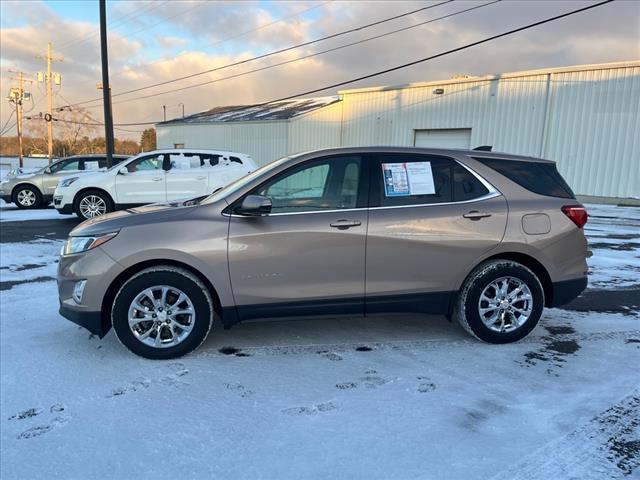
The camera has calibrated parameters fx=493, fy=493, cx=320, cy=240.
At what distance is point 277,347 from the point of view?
14.0ft

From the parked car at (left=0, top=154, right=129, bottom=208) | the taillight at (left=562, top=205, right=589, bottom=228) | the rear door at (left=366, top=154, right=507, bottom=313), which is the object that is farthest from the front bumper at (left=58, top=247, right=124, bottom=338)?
the parked car at (left=0, top=154, right=129, bottom=208)

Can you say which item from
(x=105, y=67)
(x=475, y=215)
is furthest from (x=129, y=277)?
(x=105, y=67)

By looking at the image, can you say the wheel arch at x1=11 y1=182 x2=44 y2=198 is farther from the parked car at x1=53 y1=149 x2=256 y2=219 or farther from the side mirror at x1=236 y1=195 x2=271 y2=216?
the side mirror at x1=236 y1=195 x2=271 y2=216

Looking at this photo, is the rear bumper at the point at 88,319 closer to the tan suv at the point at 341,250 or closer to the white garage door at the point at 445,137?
the tan suv at the point at 341,250

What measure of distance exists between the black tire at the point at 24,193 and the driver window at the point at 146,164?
19.6 ft

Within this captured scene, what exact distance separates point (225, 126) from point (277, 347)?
28.2m

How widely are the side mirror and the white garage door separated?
749 inches

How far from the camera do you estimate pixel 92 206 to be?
37.4 feet

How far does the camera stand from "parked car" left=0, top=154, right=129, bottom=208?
1532 cm

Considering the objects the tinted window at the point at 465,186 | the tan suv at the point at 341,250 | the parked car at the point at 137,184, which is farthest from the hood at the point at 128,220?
the parked car at the point at 137,184

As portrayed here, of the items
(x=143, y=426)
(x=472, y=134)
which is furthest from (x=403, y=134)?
(x=143, y=426)

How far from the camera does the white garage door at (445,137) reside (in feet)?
72.2

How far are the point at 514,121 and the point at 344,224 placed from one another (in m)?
18.8

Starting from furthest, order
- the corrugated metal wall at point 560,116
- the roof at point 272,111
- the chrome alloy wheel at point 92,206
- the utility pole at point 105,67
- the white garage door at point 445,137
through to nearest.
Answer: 1. the roof at point 272,111
2. the white garage door at point 445,137
3. the corrugated metal wall at point 560,116
4. the utility pole at point 105,67
5. the chrome alloy wheel at point 92,206
